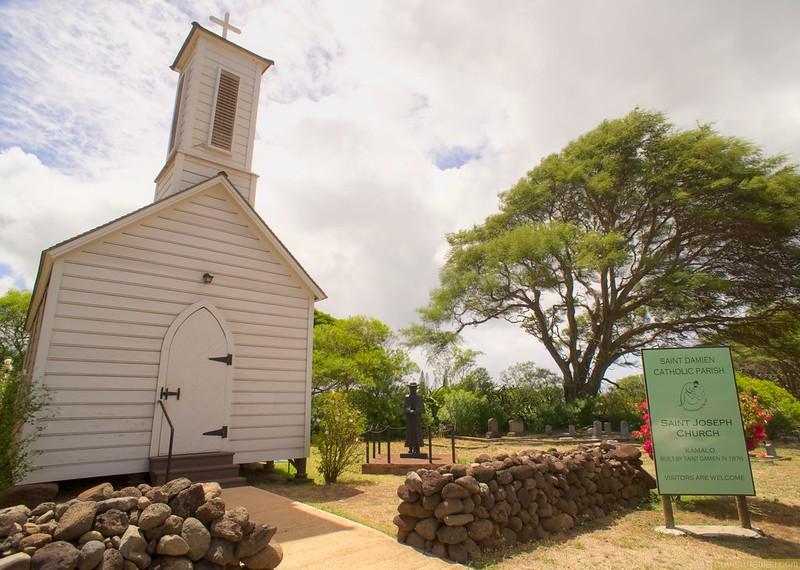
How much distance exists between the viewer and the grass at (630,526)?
5.30m

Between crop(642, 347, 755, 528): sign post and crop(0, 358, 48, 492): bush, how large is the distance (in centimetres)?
917

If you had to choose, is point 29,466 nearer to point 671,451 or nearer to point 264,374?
point 264,374

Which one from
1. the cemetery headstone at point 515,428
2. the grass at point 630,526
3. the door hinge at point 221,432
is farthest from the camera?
the cemetery headstone at point 515,428

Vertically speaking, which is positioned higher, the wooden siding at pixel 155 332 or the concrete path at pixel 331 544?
the wooden siding at pixel 155 332

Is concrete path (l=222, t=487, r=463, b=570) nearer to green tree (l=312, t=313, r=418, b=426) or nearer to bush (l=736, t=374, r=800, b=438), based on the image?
green tree (l=312, t=313, r=418, b=426)

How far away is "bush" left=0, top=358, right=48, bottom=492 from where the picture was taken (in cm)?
609

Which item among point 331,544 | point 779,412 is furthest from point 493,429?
point 331,544

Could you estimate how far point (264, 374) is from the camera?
31.1ft

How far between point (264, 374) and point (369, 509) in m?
3.73

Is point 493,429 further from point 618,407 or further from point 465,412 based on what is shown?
point 618,407

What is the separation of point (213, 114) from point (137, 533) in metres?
10.1

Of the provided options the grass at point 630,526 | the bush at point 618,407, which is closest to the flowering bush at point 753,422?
the grass at point 630,526

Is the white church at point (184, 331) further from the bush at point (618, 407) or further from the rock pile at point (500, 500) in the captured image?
the bush at point (618, 407)

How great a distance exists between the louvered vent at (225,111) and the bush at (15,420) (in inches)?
262
